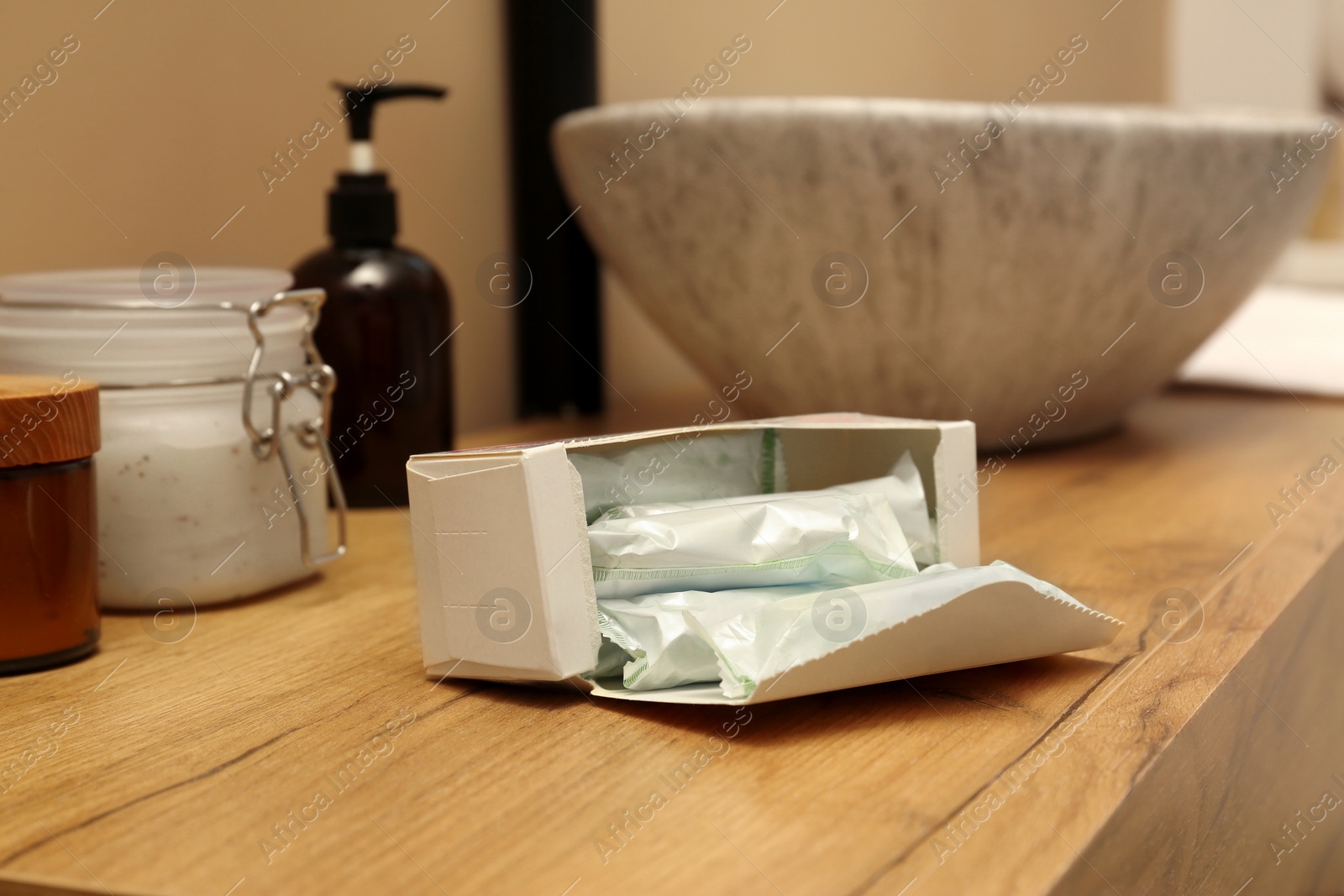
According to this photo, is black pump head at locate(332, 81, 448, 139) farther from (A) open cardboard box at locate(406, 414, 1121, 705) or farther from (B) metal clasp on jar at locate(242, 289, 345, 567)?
(A) open cardboard box at locate(406, 414, 1121, 705)

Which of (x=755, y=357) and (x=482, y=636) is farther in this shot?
(x=755, y=357)

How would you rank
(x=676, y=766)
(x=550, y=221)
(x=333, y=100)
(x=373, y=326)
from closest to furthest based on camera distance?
(x=676, y=766)
(x=373, y=326)
(x=333, y=100)
(x=550, y=221)

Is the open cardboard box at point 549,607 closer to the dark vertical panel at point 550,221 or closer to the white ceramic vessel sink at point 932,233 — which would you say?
the white ceramic vessel sink at point 932,233

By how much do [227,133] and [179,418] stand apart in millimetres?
270

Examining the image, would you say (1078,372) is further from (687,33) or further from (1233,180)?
(687,33)

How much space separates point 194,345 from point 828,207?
1.06ft

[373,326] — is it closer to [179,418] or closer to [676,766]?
[179,418]

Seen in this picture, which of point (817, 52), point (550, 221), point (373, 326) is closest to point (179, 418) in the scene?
point (373, 326)

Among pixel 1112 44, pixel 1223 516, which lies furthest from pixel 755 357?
pixel 1112 44

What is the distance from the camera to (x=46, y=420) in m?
0.37

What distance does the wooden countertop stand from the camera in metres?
0.26

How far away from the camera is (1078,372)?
70cm

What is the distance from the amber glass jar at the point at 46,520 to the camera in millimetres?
367

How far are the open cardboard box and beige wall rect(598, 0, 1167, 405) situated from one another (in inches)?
24.8
